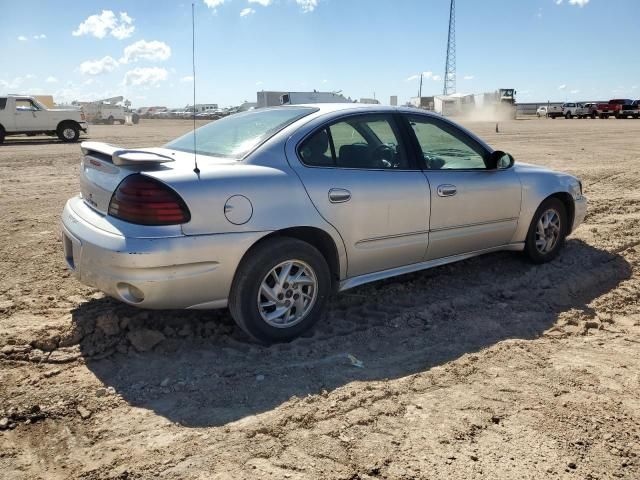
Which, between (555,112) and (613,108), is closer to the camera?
(613,108)

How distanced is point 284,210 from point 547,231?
122 inches

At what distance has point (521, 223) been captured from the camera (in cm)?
512

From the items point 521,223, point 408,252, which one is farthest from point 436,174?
point 521,223

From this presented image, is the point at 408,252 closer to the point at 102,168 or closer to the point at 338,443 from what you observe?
the point at 338,443

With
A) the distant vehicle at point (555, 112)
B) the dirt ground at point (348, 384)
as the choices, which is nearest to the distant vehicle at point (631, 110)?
the distant vehicle at point (555, 112)

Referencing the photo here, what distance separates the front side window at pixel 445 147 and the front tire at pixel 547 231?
0.94 m

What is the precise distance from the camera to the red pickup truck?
49125 millimetres

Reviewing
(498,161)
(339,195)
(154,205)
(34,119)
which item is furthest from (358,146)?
(34,119)

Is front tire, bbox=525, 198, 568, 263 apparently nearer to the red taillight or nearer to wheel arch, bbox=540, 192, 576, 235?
wheel arch, bbox=540, 192, 576, 235

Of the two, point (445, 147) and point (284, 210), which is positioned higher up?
point (445, 147)

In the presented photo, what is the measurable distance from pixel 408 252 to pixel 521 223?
4.70ft

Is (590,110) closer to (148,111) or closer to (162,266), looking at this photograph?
(162,266)

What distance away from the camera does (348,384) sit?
3.24 meters

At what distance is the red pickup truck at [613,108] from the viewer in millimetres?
49125
